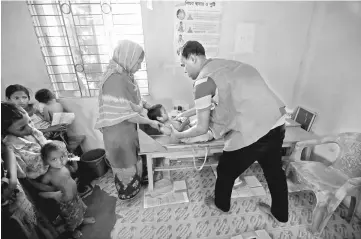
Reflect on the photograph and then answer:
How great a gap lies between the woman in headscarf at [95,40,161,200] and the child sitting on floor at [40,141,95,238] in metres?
0.33

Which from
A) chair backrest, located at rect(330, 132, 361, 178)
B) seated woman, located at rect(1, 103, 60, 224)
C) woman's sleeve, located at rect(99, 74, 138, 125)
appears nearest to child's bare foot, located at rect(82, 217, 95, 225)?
seated woman, located at rect(1, 103, 60, 224)

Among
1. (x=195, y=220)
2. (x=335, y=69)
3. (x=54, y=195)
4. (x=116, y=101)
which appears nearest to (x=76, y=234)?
(x=54, y=195)

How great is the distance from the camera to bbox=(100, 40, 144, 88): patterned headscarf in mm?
1395

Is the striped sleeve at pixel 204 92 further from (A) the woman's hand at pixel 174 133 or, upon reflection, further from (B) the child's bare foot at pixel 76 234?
(B) the child's bare foot at pixel 76 234

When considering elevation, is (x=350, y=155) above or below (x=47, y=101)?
below

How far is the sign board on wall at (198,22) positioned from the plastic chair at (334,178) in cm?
149

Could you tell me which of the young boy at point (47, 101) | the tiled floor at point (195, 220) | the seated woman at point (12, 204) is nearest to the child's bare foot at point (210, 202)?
the tiled floor at point (195, 220)

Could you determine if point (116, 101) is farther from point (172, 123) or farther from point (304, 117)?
point (304, 117)

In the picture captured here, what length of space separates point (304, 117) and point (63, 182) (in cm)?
232

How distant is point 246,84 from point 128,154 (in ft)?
3.63

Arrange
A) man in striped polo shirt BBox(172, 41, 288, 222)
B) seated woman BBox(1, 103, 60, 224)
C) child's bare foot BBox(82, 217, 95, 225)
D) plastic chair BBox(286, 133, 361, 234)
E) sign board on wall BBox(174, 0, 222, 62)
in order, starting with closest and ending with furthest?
seated woman BBox(1, 103, 60, 224)
man in striped polo shirt BBox(172, 41, 288, 222)
plastic chair BBox(286, 133, 361, 234)
child's bare foot BBox(82, 217, 95, 225)
sign board on wall BBox(174, 0, 222, 62)

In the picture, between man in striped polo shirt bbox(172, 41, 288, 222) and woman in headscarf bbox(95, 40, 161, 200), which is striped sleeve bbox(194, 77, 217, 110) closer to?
man in striped polo shirt bbox(172, 41, 288, 222)

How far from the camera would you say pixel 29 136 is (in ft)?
3.94

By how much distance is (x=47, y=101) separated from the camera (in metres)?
1.97
